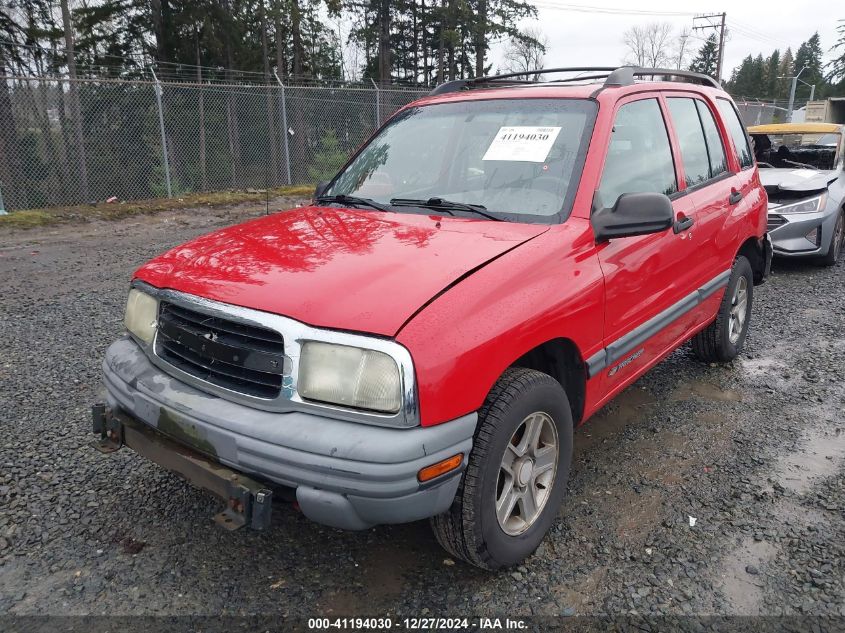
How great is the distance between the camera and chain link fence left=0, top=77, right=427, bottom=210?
12.2 metres

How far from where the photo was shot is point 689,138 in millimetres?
3887

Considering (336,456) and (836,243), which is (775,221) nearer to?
(836,243)

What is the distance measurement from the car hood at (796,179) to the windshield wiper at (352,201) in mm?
6251

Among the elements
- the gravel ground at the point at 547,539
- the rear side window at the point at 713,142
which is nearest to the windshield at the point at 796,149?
the rear side window at the point at 713,142

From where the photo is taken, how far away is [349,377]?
2.07 metres

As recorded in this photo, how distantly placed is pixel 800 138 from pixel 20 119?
13.5 meters

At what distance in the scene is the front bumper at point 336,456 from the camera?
6.52 feet

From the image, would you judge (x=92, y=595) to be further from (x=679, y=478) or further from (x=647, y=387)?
(x=647, y=387)

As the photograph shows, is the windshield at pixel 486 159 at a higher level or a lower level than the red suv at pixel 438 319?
higher

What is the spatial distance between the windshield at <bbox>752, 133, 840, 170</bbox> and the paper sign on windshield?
700 centimetres

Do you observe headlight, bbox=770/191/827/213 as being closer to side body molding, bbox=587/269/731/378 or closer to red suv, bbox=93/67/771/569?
side body molding, bbox=587/269/731/378

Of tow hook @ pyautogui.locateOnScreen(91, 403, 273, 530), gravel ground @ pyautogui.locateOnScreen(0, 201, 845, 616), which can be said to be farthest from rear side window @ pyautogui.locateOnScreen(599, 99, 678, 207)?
tow hook @ pyautogui.locateOnScreen(91, 403, 273, 530)

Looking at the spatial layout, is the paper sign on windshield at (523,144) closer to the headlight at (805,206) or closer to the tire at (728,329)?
the tire at (728,329)

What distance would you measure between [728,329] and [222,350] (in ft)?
12.2
